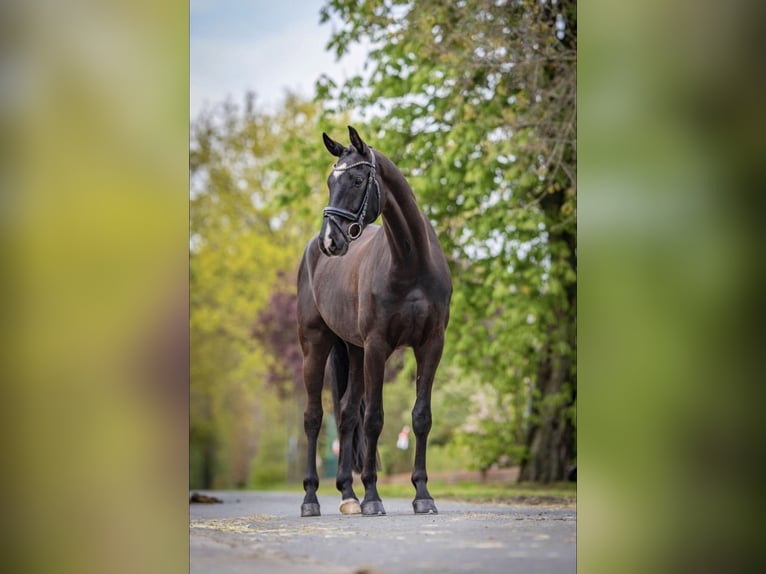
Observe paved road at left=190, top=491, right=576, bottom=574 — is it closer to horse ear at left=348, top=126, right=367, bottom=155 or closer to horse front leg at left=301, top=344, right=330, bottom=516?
horse front leg at left=301, top=344, right=330, bottom=516

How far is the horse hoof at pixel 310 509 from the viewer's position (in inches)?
206

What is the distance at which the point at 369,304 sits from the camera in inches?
191

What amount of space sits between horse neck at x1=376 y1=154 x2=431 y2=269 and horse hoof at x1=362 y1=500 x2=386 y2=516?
114 centimetres

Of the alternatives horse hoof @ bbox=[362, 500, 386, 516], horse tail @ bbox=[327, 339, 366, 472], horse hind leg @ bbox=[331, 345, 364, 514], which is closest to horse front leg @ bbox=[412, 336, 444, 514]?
horse hoof @ bbox=[362, 500, 386, 516]

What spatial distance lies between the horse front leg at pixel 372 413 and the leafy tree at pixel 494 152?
129 inches

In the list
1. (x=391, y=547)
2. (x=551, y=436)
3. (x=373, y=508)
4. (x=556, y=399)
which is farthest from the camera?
(x=551, y=436)

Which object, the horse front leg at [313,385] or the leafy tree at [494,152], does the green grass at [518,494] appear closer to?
the leafy tree at [494,152]

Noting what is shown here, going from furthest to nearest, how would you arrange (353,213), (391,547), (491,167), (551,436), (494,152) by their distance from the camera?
(551,436) → (491,167) → (494,152) → (353,213) → (391,547)

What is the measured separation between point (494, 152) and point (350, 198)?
3.83 metres

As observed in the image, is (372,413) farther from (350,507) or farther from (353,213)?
(353,213)

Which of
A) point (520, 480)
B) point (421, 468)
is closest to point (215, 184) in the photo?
point (520, 480)

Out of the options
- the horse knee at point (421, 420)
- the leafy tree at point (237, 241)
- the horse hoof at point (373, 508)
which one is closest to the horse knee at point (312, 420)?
the horse hoof at point (373, 508)

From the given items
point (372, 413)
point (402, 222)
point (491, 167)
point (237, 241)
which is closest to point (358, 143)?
point (402, 222)

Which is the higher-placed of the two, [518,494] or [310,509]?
[310,509]
